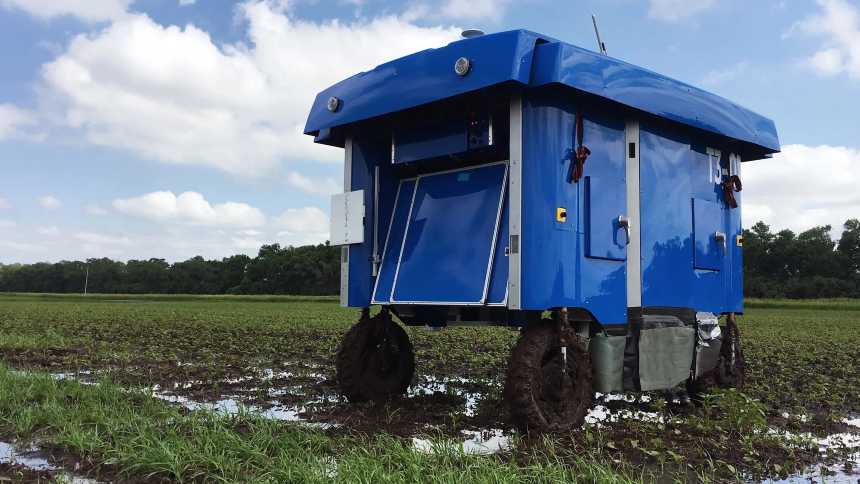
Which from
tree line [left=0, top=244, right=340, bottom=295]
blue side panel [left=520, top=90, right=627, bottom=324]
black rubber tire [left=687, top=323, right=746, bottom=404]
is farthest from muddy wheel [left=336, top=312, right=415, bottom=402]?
tree line [left=0, top=244, right=340, bottom=295]

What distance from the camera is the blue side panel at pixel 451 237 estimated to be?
16.3 ft

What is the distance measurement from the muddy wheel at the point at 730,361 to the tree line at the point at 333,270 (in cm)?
5248

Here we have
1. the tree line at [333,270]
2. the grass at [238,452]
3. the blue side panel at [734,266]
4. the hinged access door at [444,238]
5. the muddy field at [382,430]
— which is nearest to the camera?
the grass at [238,452]

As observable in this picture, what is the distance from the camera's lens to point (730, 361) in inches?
255

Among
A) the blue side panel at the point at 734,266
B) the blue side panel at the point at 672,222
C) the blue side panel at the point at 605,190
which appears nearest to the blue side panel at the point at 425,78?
the blue side panel at the point at 605,190

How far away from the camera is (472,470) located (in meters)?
3.46

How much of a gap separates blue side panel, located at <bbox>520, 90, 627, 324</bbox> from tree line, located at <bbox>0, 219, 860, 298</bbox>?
5371 cm

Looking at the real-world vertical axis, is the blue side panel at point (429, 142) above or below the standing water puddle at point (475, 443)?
above

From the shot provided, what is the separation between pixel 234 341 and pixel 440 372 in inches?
220

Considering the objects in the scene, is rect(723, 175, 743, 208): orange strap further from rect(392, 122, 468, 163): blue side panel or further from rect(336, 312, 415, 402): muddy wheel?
rect(336, 312, 415, 402): muddy wheel

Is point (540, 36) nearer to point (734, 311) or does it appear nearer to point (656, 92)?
point (656, 92)

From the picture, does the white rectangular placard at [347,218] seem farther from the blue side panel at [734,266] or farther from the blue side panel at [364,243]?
the blue side panel at [734,266]

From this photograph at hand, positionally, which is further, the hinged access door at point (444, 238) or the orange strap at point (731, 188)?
the orange strap at point (731, 188)

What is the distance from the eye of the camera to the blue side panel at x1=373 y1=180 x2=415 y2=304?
18.6ft
